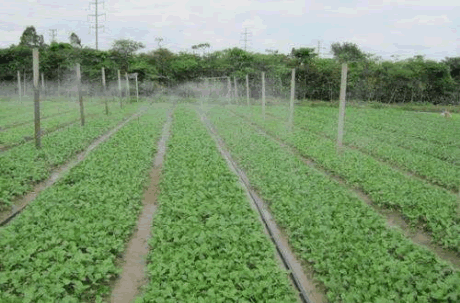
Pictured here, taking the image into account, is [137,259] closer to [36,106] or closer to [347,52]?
[36,106]

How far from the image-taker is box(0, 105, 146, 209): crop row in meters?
9.27

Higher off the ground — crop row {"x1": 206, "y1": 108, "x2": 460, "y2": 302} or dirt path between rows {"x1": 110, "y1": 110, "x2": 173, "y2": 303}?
crop row {"x1": 206, "y1": 108, "x2": 460, "y2": 302}

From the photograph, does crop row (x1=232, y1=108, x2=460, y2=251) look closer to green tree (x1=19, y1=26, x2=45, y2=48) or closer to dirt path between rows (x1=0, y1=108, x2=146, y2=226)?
dirt path between rows (x1=0, y1=108, x2=146, y2=226)

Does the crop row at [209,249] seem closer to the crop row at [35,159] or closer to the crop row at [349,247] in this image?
the crop row at [349,247]

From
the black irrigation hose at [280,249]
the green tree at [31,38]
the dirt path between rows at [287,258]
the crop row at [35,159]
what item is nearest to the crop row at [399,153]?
the black irrigation hose at [280,249]

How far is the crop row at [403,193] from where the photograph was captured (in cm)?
756

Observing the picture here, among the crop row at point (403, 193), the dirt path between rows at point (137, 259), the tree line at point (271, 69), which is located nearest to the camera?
the dirt path between rows at point (137, 259)

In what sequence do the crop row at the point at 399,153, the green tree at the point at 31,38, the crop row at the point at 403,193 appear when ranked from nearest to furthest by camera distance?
1. the crop row at the point at 403,193
2. the crop row at the point at 399,153
3. the green tree at the point at 31,38

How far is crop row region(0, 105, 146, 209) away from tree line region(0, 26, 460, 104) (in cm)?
3069

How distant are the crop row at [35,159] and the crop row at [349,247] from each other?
16.4 feet

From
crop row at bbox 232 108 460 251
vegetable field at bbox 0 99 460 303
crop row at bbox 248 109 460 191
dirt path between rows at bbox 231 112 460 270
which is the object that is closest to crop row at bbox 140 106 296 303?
vegetable field at bbox 0 99 460 303

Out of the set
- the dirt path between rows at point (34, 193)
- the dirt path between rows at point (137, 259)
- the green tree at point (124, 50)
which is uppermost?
the green tree at point (124, 50)

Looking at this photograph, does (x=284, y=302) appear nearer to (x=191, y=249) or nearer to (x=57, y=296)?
(x=191, y=249)

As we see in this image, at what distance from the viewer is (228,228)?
703 centimetres
